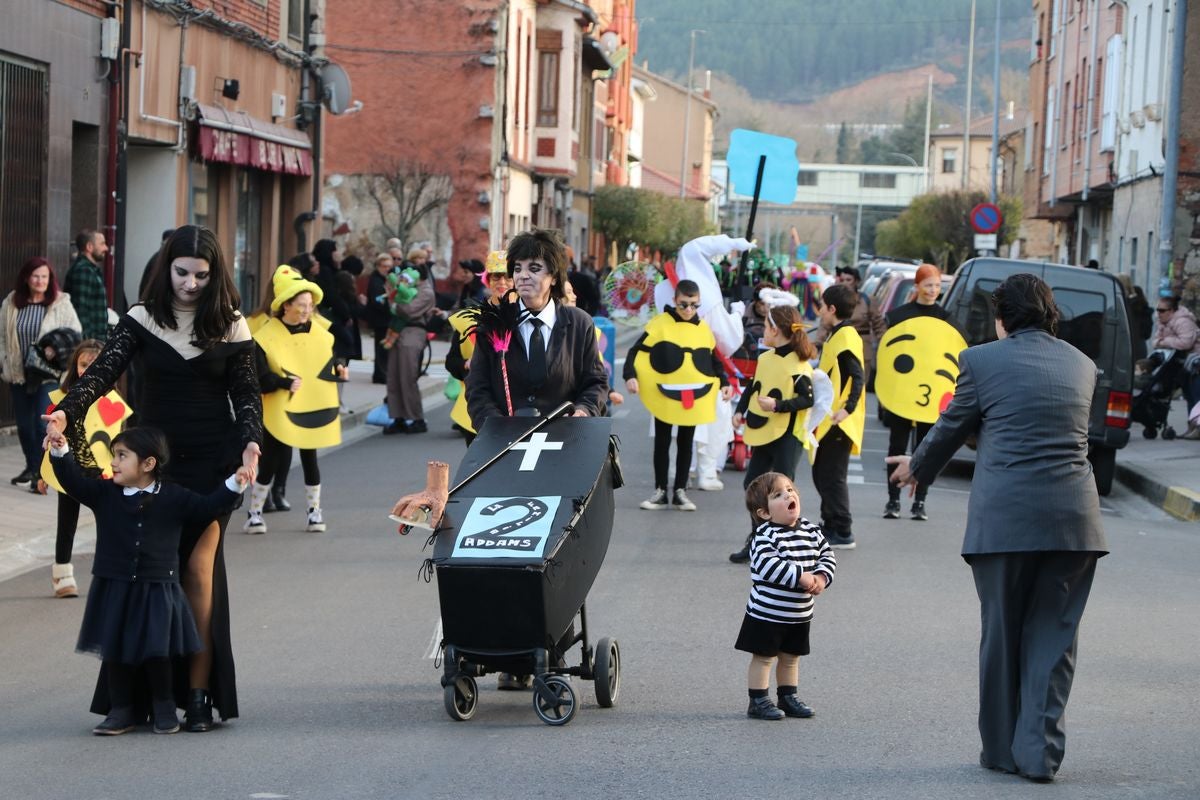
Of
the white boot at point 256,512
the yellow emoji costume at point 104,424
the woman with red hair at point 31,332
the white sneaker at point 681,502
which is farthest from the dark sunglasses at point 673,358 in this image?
the yellow emoji costume at point 104,424

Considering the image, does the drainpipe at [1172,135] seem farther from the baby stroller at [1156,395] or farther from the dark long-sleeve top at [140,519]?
the dark long-sleeve top at [140,519]

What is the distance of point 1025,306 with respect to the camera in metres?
6.33

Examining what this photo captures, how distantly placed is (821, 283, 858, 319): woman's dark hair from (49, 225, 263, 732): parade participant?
564 cm

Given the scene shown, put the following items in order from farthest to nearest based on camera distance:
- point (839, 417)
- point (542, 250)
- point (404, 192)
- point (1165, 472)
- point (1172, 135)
Answer: 1. point (404, 192)
2. point (1172, 135)
3. point (1165, 472)
4. point (839, 417)
5. point (542, 250)

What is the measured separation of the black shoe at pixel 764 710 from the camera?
698cm

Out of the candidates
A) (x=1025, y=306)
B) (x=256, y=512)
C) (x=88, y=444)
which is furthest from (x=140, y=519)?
(x=256, y=512)

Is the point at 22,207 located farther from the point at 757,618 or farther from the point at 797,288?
the point at 797,288

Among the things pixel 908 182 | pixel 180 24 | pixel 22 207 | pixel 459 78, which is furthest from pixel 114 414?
pixel 908 182

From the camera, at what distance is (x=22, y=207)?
55.5 feet

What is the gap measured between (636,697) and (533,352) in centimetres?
151

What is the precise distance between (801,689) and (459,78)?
35455mm

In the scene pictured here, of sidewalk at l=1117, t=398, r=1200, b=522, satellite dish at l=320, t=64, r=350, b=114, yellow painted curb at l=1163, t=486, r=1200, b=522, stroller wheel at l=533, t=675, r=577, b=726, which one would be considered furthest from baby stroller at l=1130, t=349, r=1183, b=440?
stroller wheel at l=533, t=675, r=577, b=726

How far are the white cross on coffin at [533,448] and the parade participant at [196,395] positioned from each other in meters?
1.03

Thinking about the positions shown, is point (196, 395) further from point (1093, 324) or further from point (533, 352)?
point (1093, 324)
